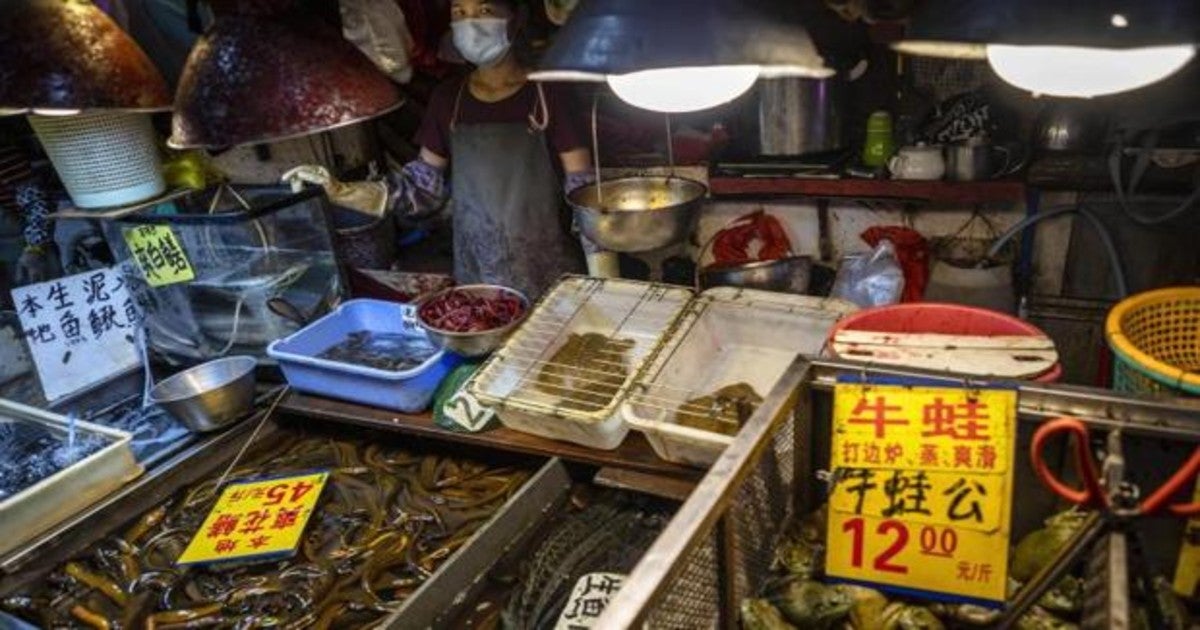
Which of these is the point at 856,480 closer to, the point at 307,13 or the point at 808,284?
the point at 307,13

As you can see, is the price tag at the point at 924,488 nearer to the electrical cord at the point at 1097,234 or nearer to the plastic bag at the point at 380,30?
the electrical cord at the point at 1097,234

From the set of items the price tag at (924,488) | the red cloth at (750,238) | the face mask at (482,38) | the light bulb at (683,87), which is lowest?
the red cloth at (750,238)

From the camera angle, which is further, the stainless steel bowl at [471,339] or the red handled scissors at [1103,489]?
the stainless steel bowl at [471,339]

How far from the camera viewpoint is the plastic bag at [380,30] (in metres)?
4.87

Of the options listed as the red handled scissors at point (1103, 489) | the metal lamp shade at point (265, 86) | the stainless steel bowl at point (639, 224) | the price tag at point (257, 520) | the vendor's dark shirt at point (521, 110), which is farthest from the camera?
the vendor's dark shirt at point (521, 110)

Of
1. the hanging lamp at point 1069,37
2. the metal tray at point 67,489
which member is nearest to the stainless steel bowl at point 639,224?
the hanging lamp at point 1069,37

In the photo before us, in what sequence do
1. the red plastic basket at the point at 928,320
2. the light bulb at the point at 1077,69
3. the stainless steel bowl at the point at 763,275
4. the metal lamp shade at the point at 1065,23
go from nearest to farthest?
the metal lamp shade at the point at 1065,23, the light bulb at the point at 1077,69, the red plastic basket at the point at 928,320, the stainless steel bowl at the point at 763,275

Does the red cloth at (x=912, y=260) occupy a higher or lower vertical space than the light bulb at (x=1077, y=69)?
lower

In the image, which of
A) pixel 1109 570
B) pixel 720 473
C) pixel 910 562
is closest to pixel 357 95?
pixel 720 473

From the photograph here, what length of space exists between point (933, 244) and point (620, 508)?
2.88 metres

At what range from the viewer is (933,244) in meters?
4.53

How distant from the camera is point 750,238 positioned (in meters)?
4.87

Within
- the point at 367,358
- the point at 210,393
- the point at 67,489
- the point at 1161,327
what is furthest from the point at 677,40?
the point at 67,489

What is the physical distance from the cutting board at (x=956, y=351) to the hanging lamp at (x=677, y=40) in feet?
3.41
